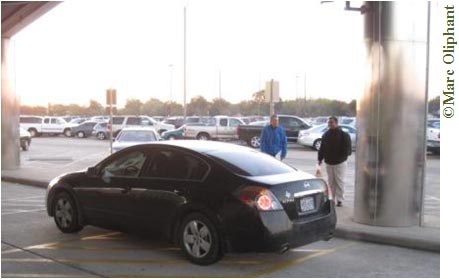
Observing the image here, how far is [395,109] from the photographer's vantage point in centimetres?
844

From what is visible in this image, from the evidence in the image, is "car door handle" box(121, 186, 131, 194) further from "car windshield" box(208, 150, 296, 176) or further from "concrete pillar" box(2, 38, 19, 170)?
"concrete pillar" box(2, 38, 19, 170)

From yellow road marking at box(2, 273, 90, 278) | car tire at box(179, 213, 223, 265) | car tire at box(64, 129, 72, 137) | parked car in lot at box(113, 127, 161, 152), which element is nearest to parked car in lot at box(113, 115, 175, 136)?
car tire at box(64, 129, 72, 137)

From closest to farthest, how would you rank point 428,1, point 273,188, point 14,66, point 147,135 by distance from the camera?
1. point 273,188
2. point 428,1
3. point 14,66
4. point 147,135

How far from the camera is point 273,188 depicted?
6.38 metres

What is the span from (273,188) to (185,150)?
1377 millimetres

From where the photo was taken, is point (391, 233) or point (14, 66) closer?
point (391, 233)

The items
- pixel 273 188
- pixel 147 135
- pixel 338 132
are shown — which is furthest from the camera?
pixel 147 135

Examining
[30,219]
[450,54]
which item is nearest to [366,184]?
[450,54]

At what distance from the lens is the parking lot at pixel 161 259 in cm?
636

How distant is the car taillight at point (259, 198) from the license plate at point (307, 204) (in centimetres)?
40

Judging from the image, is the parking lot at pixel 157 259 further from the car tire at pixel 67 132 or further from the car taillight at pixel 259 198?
the car tire at pixel 67 132

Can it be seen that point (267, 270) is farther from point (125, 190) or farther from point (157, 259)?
point (125, 190)

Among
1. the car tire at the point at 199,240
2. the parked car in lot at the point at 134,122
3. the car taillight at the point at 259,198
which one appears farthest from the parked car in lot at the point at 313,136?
the car taillight at the point at 259,198

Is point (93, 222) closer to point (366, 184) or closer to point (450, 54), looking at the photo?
point (366, 184)
